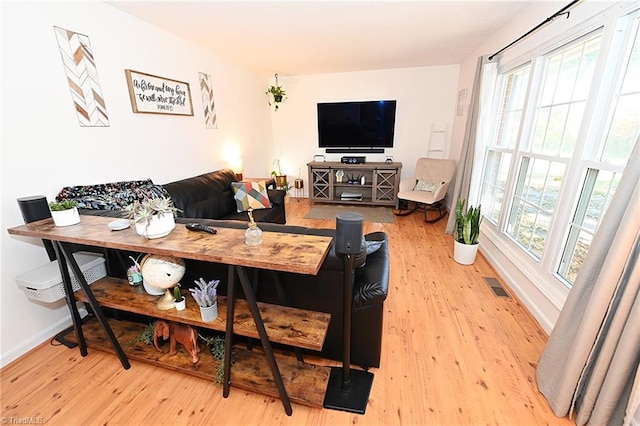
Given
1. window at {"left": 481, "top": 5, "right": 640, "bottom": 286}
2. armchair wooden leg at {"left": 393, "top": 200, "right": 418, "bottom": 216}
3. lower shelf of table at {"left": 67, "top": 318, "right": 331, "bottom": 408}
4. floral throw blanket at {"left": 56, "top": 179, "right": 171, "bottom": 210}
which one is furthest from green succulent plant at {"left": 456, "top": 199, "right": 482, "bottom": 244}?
floral throw blanket at {"left": 56, "top": 179, "right": 171, "bottom": 210}

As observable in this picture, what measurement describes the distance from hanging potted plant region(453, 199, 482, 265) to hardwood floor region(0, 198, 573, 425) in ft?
2.18

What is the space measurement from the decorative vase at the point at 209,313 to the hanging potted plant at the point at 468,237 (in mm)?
2300

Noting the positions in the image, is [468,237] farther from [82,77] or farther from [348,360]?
[82,77]

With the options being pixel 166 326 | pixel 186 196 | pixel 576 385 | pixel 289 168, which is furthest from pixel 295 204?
pixel 576 385

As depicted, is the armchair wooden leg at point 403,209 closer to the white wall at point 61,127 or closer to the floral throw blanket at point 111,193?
the white wall at point 61,127

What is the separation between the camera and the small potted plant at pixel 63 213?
1.36 m

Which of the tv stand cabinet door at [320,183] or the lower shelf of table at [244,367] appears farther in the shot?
the tv stand cabinet door at [320,183]

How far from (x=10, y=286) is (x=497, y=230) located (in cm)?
377

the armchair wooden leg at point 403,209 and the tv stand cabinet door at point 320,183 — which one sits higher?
the tv stand cabinet door at point 320,183

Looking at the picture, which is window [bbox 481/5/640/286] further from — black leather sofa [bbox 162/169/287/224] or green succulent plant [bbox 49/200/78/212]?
green succulent plant [bbox 49/200/78/212]

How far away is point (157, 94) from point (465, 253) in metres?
3.33

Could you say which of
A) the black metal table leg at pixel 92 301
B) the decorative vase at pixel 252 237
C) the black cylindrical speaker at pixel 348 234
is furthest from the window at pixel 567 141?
the black metal table leg at pixel 92 301

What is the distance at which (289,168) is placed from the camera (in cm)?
509

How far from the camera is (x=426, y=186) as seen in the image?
4039 millimetres
